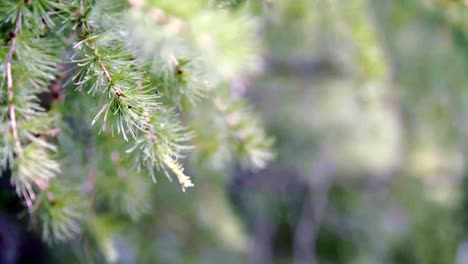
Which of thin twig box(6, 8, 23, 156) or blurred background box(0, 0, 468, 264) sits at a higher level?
thin twig box(6, 8, 23, 156)

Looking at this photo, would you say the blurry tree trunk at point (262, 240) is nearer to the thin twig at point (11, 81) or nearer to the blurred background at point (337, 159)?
the blurred background at point (337, 159)

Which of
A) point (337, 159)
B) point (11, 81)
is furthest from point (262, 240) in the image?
point (11, 81)

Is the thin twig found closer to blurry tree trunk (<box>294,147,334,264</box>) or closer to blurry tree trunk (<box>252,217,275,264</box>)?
blurry tree trunk (<box>294,147,334,264</box>)

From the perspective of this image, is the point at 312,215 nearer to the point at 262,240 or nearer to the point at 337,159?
the point at 262,240

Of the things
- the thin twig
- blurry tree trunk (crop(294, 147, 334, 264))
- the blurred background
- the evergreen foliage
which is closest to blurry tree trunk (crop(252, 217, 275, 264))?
the blurred background

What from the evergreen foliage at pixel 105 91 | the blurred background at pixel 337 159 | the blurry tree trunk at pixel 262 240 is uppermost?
the evergreen foliage at pixel 105 91

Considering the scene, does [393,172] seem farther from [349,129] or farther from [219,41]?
[219,41]

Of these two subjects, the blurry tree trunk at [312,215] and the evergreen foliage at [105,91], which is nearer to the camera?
the evergreen foliage at [105,91]

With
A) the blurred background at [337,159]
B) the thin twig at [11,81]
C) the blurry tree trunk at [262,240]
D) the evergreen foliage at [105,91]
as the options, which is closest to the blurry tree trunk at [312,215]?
the blurred background at [337,159]
